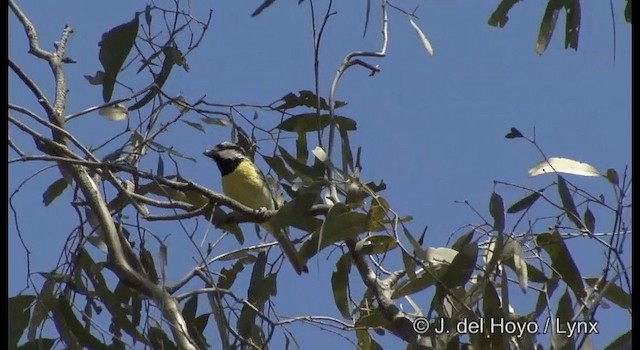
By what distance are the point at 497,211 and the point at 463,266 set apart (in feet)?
0.48

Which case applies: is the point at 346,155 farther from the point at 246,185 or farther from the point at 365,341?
the point at 246,185

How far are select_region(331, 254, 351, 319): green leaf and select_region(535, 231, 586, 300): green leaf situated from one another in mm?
507

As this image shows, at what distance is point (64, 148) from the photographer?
8.98 ft

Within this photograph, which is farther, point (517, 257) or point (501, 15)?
point (501, 15)

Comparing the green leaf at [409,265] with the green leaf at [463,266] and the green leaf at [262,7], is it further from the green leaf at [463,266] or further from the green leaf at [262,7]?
the green leaf at [262,7]

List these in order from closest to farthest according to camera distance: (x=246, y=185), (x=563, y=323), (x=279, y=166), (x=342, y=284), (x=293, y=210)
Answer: (x=563, y=323) < (x=293, y=210) < (x=342, y=284) < (x=279, y=166) < (x=246, y=185)

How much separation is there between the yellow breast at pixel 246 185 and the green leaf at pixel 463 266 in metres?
1.59

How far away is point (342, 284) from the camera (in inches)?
118

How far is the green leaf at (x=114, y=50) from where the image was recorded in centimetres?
298

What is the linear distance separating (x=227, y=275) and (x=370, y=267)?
439 millimetres

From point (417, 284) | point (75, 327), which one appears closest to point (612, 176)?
point (417, 284)

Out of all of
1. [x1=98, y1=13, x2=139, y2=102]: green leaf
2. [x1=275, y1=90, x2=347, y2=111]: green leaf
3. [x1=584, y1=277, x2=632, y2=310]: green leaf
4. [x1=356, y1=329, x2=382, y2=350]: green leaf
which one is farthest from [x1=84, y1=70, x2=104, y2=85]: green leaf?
[x1=584, y1=277, x2=632, y2=310]: green leaf

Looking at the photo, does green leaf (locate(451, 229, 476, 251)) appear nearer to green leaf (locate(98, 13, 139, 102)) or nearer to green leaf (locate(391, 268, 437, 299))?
green leaf (locate(391, 268, 437, 299))

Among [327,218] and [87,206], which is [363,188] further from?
[87,206]
